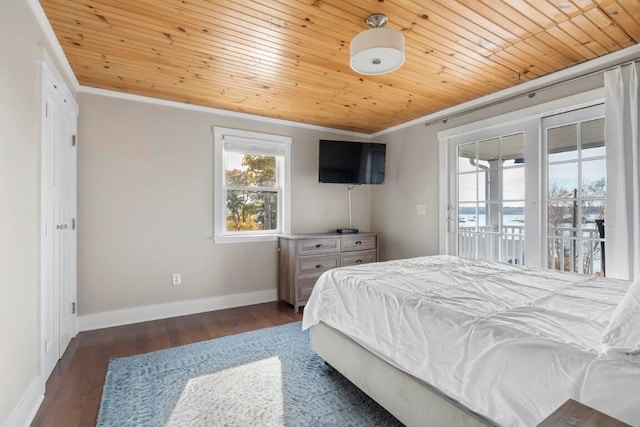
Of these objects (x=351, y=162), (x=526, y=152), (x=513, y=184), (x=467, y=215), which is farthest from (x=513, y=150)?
(x=351, y=162)

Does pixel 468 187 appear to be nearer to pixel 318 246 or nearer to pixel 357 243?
pixel 357 243

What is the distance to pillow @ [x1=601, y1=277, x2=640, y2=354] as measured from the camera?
947mm

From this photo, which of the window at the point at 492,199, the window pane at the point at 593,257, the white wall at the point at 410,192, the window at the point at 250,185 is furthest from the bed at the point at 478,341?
the window at the point at 250,185

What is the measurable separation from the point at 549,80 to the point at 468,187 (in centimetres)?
124

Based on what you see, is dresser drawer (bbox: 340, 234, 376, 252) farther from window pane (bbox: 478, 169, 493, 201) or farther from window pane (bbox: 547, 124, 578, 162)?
window pane (bbox: 547, 124, 578, 162)

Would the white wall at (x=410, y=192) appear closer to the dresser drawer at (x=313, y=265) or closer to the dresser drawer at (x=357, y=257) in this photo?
the dresser drawer at (x=357, y=257)

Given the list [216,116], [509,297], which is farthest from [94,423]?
[216,116]

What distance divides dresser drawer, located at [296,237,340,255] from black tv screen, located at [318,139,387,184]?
818 millimetres

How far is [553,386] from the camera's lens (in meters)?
0.99

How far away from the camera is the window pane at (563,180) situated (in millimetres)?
2756

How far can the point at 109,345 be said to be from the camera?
276cm

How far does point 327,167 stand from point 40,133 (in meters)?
2.88

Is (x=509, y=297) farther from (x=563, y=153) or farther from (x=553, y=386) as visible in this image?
(x=563, y=153)

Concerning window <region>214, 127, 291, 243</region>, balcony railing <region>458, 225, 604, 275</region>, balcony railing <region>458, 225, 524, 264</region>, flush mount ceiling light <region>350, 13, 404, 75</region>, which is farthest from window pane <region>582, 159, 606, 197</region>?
window <region>214, 127, 291, 243</region>
